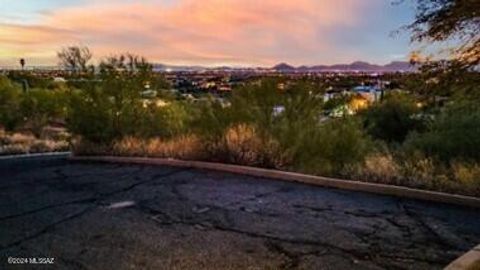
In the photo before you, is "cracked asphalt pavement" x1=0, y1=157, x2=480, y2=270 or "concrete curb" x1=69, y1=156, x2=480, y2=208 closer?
"cracked asphalt pavement" x1=0, y1=157, x2=480, y2=270

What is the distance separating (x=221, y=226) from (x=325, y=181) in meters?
3.71

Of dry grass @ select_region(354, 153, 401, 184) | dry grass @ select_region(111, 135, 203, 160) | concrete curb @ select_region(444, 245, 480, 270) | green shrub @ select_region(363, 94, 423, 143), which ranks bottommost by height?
green shrub @ select_region(363, 94, 423, 143)

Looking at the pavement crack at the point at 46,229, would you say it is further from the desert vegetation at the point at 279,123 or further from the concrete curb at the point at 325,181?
the desert vegetation at the point at 279,123

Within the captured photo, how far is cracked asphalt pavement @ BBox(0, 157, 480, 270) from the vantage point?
6.75m

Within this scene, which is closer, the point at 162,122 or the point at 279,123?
the point at 279,123

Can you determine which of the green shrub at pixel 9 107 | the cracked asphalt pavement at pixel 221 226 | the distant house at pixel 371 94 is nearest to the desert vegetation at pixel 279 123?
the cracked asphalt pavement at pixel 221 226

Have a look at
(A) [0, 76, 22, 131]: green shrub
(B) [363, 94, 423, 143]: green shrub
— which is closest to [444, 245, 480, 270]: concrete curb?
→ (B) [363, 94, 423, 143]: green shrub

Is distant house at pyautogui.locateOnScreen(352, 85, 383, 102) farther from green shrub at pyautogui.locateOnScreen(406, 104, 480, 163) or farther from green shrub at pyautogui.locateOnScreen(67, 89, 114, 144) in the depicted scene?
green shrub at pyautogui.locateOnScreen(67, 89, 114, 144)

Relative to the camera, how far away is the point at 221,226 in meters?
8.18

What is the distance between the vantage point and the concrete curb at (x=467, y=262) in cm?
623

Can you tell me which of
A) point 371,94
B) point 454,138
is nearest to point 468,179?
point 454,138

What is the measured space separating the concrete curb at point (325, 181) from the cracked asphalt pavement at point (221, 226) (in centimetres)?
26

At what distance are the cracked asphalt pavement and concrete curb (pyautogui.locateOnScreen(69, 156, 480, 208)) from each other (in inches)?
10.2

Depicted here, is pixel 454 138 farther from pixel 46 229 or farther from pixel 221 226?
pixel 46 229
